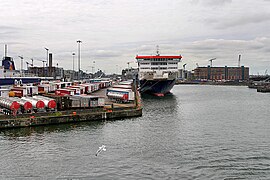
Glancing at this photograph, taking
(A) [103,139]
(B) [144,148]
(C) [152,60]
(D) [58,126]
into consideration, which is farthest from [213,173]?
(C) [152,60]

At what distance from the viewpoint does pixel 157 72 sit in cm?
8081

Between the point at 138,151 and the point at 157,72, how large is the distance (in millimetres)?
59533

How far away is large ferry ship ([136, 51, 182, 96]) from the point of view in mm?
76500

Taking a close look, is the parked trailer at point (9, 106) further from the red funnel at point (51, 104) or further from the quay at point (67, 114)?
the red funnel at point (51, 104)

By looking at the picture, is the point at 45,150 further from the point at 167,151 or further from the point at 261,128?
the point at 261,128

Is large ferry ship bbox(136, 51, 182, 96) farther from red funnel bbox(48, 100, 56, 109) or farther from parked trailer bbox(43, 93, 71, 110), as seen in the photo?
red funnel bbox(48, 100, 56, 109)

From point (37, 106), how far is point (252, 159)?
2431 centimetres

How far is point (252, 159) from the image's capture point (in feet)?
66.3

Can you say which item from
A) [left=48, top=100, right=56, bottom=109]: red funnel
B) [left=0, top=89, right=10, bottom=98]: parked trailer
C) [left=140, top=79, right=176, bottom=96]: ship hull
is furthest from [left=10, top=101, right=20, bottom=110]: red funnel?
[left=140, top=79, right=176, bottom=96]: ship hull

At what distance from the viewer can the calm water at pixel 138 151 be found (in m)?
17.7

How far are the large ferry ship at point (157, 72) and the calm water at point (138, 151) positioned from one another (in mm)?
42519

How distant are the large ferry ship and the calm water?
139ft

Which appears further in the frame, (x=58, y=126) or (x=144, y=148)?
(x=58, y=126)

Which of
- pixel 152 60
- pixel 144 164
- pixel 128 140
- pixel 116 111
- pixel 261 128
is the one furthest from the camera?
pixel 152 60
